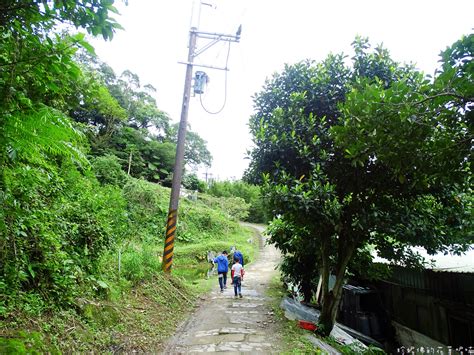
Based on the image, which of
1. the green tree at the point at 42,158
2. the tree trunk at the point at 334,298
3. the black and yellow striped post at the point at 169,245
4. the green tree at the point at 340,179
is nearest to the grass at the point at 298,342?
A: the tree trunk at the point at 334,298

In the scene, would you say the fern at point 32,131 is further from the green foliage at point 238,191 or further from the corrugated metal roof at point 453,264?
the green foliage at point 238,191

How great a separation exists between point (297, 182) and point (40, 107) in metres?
4.67

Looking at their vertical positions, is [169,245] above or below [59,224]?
below

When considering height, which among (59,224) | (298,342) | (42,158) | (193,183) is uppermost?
(193,183)

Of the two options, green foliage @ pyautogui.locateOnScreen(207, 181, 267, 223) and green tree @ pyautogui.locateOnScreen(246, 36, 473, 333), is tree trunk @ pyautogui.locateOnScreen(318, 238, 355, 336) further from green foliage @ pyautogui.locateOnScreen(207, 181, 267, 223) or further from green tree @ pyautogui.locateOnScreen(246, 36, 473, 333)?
green foliage @ pyautogui.locateOnScreen(207, 181, 267, 223)

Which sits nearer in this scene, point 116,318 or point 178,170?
point 116,318

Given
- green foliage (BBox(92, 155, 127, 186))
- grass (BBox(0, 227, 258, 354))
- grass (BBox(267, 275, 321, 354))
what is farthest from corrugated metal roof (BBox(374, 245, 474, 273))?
green foliage (BBox(92, 155, 127, 186))

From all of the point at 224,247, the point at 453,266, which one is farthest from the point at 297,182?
the point at 224,247

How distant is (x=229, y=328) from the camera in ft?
21.2

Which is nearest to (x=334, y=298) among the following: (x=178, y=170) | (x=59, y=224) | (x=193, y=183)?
(x=178, y=170)

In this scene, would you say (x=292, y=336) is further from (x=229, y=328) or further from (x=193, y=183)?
(x=193, y=183)

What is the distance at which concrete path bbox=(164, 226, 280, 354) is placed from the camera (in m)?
5.35

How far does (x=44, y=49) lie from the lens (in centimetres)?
216

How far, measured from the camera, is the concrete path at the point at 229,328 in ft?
17.6
